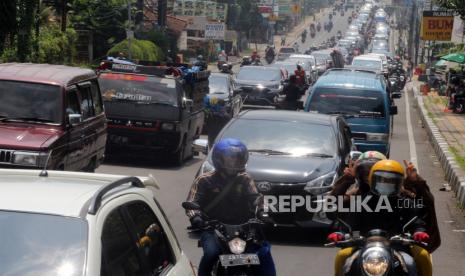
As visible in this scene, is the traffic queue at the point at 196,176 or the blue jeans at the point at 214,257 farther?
the blue jeans at the point at 214,257

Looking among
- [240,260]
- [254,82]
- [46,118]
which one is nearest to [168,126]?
[46,118]

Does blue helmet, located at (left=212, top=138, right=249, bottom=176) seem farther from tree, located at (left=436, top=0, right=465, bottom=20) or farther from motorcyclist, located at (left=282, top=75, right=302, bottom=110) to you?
tree, located at (left=436, top=0, right=465, bottom=20)

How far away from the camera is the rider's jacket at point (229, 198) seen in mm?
7566

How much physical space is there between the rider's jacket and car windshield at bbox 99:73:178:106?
Result: 11372 mm

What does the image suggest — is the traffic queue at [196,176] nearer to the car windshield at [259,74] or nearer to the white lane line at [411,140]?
the white lane line at [411,140]

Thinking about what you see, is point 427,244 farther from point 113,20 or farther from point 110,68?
point 113,20

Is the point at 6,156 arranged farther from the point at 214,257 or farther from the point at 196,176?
the point at 214,257

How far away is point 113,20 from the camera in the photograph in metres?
53.2

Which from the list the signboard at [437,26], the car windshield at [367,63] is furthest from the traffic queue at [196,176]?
the signboard at [437,26]

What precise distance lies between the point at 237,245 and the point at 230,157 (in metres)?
0.91

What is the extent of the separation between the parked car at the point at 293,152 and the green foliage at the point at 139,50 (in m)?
30.3

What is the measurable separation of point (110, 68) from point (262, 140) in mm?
7993

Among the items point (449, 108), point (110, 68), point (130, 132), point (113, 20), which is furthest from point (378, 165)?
point (113, 20)

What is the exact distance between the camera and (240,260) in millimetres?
6848
